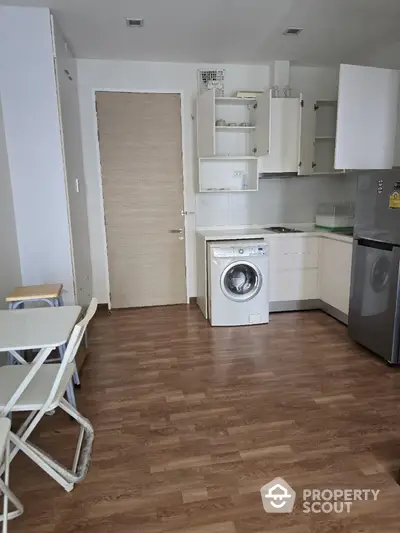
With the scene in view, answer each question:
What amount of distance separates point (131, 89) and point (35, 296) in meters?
2.69

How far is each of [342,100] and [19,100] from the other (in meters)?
2.59

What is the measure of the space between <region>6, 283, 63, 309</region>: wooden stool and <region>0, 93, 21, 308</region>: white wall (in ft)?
0.60

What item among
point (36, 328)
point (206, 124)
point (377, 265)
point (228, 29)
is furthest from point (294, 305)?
point (36, 328)

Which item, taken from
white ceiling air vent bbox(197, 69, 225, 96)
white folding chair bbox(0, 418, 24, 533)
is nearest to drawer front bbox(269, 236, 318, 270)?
white ceiling air vent bbox(197, 69, 225, 96)

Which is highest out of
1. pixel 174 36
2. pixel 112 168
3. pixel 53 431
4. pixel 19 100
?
pixel 174 36

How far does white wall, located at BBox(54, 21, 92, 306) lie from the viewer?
3137 millimetres

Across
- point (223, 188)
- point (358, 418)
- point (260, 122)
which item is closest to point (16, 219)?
point (223, 188)

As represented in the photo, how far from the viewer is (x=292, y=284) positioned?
4172 mm

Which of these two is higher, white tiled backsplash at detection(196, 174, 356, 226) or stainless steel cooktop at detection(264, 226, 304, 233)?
white tiled backsplash at detection(196, 174, 356, 226)

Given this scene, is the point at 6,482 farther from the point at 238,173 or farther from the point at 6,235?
the point at 238,173

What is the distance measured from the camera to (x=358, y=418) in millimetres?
2305

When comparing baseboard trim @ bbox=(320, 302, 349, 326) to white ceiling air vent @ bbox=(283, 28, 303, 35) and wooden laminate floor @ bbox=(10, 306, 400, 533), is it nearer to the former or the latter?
wooden laminate floor @ bbox=(10, 306, 400, 533)

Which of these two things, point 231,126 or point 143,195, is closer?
point 231,126

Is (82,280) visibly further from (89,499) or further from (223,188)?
(89,499)
